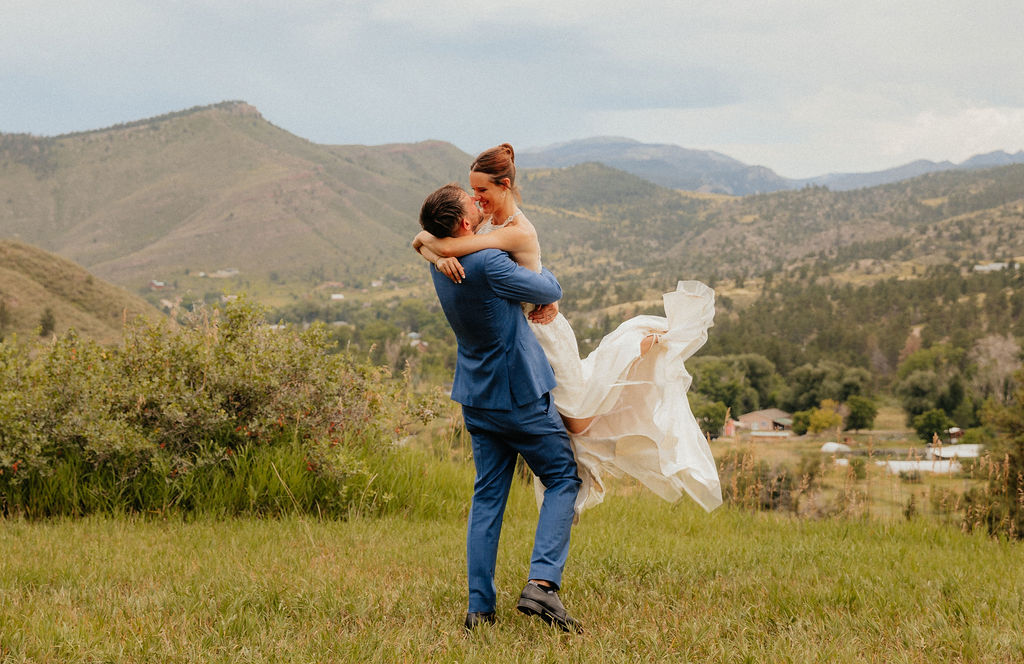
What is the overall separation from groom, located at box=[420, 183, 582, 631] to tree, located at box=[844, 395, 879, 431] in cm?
8868

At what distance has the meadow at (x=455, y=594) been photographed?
3.36 m

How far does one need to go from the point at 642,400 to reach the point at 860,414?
3494 inches

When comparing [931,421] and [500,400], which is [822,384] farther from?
[500,400]

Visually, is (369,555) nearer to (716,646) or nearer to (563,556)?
(563,556)

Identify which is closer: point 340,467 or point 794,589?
point 794,589

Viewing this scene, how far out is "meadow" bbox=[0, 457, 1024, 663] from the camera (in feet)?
11.0

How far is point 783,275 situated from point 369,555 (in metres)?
164

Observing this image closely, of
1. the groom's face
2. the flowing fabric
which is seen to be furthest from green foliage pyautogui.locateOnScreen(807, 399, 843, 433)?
the groom's face

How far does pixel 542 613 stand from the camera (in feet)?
11.7

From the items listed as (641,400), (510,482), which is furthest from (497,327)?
(641,400)

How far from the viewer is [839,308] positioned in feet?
403

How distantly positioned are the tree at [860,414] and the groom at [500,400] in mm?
88685

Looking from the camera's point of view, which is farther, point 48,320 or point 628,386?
point 48,320

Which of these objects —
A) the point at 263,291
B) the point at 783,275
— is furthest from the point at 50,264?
the point at 263,291
